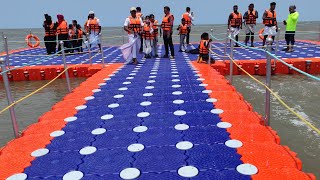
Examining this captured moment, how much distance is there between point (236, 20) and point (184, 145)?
8.53 m

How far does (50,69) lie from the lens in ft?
27.5

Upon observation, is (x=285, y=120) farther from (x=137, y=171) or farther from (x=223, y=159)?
(x=137, y=171)

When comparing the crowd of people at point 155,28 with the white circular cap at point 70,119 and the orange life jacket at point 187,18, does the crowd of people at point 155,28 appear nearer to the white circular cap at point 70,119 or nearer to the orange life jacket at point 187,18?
the orange life jacket at point 187,18

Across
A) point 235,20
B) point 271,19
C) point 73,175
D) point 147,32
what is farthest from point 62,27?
point 73,175

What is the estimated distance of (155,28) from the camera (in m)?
9.07

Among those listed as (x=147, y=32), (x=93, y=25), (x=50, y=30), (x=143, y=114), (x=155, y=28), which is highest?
(x=93, y=25)

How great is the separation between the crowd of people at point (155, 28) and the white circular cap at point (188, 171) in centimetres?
558

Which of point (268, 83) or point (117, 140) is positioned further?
point (268, 83)

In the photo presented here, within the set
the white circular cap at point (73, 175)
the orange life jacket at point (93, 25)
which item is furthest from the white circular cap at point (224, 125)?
the orange life jacket at point (93, 25)

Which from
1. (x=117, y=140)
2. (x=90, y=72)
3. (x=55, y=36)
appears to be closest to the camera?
(x=117, y=140)

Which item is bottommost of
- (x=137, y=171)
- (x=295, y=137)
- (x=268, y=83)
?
(x=295, y=137)

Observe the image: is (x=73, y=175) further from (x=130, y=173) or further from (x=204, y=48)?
(x=204, y=48)

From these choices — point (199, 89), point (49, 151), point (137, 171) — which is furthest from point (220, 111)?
point (49, 151)

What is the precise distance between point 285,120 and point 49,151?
3.84 metres
